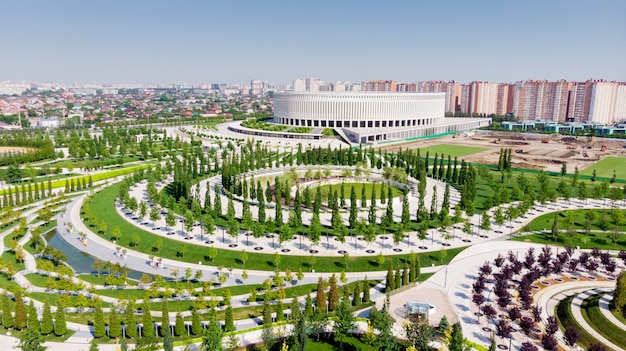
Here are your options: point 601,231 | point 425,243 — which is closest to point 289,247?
point 425,243

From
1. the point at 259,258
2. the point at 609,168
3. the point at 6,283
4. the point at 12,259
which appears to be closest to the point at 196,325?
the point at 259,258

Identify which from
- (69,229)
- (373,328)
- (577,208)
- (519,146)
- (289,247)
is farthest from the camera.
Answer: (519,146)

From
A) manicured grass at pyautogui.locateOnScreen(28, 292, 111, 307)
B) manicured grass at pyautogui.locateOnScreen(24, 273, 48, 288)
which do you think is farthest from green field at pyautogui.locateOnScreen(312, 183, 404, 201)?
manicured grass at pyautogui.locateOnScreen(24, 273, 48, 288)

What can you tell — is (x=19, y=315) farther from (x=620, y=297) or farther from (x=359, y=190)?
(x=359, y=190)

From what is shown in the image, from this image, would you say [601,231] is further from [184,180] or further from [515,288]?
[184,180]

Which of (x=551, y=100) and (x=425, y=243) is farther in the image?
(x=551, y=100)

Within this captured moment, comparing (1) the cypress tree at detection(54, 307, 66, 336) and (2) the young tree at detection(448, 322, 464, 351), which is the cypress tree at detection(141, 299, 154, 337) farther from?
(2) the young tree at detection(448, 322, 464, 351)
